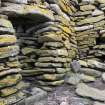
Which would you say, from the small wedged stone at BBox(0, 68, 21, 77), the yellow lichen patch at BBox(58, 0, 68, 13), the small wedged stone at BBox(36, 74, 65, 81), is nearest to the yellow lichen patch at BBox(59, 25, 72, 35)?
the yellow lichen patch at BBox(58, 0, 68, 13)

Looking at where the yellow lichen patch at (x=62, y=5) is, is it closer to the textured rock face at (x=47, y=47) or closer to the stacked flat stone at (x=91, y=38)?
the textured rock face at (x=47, y=47)

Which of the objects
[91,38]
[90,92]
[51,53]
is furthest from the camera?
[91,38]

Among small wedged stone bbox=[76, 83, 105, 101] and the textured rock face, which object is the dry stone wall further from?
small wedged stone bbox=[76, 83, 105, 101]

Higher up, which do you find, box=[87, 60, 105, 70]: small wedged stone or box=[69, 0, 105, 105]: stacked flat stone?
box=[69, 0, 105, 105]: stacked flat stone

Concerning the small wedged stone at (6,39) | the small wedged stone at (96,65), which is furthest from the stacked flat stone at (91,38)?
the small wedged stone at (6,39)

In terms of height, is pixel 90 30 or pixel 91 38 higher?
pixel 90 30

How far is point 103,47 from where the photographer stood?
6461mm

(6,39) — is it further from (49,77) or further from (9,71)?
(49,77)

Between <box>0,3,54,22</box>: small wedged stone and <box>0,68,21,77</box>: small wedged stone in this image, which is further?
<box>0,3,54,22</box>: small wedged stone

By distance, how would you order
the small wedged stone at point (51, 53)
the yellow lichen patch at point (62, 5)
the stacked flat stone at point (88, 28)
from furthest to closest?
the stacked flat stone at point (88, 28), the yellow lichen patch at point (62, 5), the small wedged stone at point (51, 53)

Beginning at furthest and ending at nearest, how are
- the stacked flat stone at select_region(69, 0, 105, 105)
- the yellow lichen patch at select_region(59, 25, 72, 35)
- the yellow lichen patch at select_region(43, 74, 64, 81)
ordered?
the stacked flat stone at select_region(69, 0, 105, 105), the yellow lichen patch at select_region(59, 25, 72, 35), the yellow lichen patch at select_region(43, 74, 64, 81)

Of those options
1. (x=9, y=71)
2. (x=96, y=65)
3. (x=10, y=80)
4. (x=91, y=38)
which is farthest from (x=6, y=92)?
(x=91, y=38)

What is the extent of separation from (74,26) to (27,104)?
124 inches

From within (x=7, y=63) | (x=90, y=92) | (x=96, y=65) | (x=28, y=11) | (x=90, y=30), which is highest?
(x=28, y=11)
